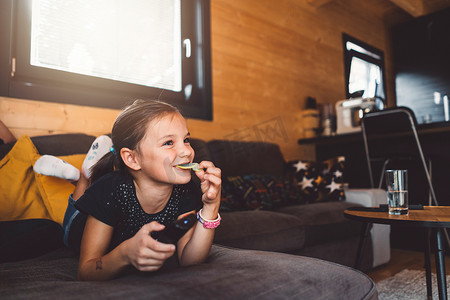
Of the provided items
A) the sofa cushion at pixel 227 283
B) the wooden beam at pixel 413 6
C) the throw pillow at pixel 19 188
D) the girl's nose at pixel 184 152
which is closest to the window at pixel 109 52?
the throw pillow at pixel 19 188

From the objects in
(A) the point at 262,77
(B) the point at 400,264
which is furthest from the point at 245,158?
(B) the point at 400,264

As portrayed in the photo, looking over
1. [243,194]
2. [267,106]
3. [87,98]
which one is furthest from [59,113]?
[267,106]

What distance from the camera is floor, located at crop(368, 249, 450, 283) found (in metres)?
2.09

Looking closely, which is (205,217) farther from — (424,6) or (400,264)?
(424,6)

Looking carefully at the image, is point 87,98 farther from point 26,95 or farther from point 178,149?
point 178,149

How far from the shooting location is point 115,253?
0.71 metres

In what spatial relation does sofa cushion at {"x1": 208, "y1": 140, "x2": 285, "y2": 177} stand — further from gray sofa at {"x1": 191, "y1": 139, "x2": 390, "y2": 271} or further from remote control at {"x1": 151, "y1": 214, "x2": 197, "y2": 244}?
remote control at {"x1": 151, "y1": 214, "x2": 197, "y2": 244}

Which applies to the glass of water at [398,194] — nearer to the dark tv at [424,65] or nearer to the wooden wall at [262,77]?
the wooden wall at [262,77]

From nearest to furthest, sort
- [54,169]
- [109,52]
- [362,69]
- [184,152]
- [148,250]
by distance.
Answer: [148,250]
[184,152]
[54,169]
[109,52]
[362,69]

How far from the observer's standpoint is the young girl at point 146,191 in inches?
32.2

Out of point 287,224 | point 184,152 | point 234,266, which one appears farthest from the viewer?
point 287,224

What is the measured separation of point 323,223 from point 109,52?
1767mm

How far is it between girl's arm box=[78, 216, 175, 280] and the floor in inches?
68.4

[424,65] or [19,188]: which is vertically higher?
[424,65]
